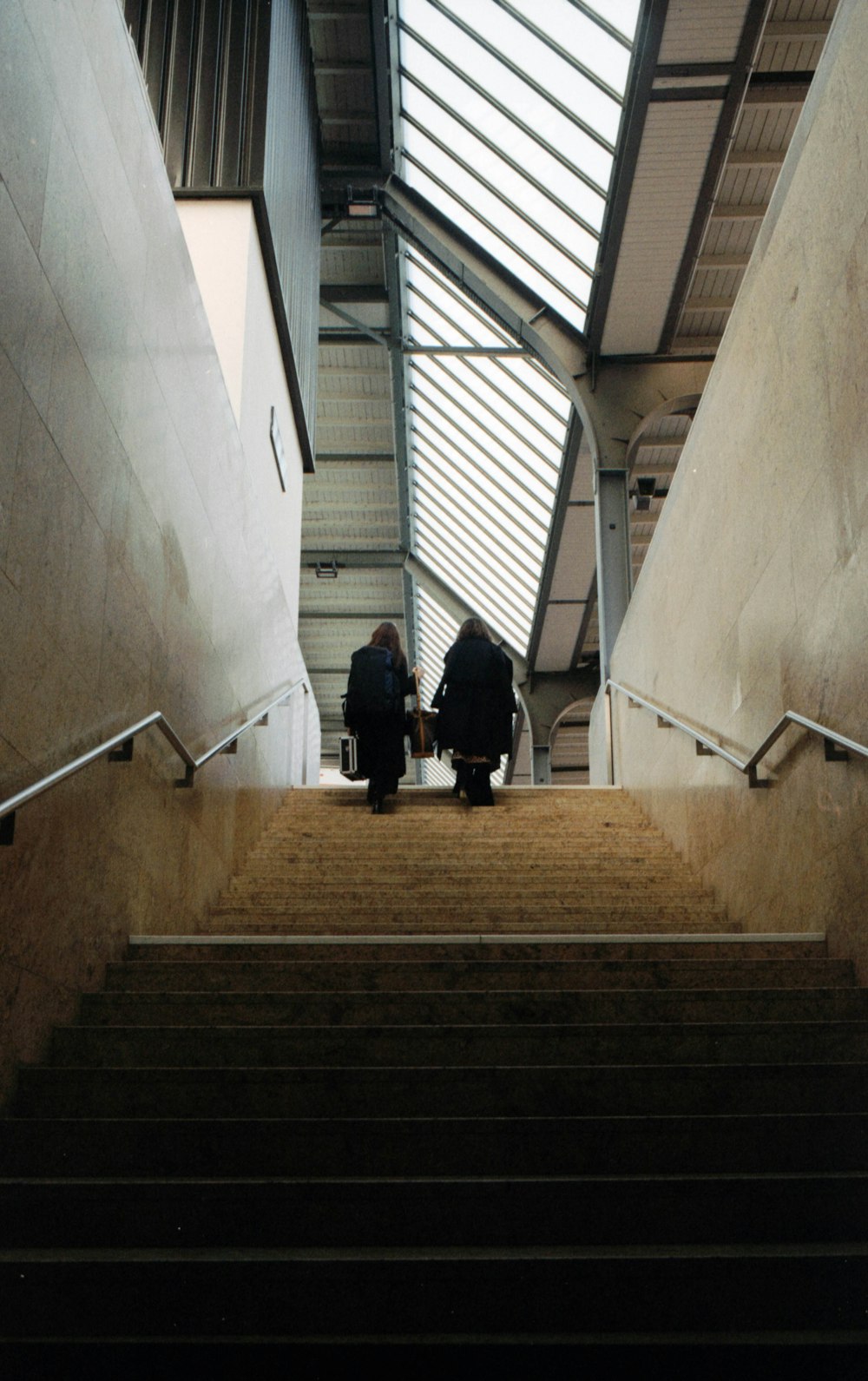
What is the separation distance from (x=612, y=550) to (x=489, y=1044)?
875cm

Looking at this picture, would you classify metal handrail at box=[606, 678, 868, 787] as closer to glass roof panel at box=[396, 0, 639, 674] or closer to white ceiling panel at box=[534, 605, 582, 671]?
glass roof panel at box=[396, 0, 639, 674]

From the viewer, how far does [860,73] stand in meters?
4.10

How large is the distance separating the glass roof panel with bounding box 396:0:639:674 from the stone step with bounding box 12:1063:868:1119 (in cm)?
756

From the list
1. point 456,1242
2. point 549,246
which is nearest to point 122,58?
point 456,1242

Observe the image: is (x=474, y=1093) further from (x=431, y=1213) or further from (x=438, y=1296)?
(x=438, y=1296)

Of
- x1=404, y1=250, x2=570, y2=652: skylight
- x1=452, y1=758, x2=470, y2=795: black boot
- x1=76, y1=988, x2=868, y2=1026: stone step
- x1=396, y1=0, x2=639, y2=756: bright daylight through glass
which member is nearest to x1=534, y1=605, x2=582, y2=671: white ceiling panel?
x1=404, y1=250, x2=570, y2=652: skylight

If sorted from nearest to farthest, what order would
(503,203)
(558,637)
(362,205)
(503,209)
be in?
(503,203) → (503,209) → (362,205) → (558,637)

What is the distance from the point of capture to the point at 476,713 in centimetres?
872

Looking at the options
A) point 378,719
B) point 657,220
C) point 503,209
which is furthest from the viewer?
point 503,209

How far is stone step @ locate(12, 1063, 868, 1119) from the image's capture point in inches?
124

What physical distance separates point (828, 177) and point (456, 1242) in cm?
376

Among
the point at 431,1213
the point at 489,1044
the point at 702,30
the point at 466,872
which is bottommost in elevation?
the point at 431,1213

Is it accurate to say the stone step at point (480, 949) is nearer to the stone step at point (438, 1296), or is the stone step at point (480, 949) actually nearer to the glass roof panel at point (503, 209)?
the stone step at point (438, 1296)

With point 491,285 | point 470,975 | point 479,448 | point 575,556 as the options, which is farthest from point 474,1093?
point 575,556
